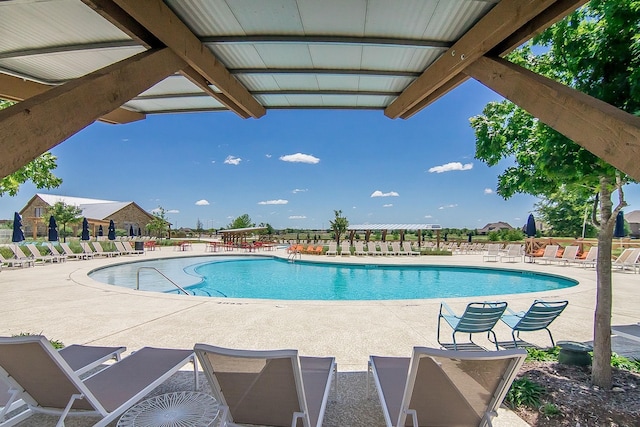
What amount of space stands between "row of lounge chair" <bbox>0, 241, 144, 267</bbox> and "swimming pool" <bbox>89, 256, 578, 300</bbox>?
250cm

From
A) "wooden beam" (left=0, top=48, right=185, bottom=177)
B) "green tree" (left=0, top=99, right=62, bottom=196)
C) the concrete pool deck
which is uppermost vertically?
"green tree" (left=0, top=99, right=62, bottom=196)

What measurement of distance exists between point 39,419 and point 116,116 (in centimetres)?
314

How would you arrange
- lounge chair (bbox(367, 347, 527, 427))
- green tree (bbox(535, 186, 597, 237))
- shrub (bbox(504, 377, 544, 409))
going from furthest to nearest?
green tree (bbox(535, 186, 597, 237)) → shrub (bbox(504, 377, 544, 409)) → lounge chair (bbox(367, 347, 527, 427))

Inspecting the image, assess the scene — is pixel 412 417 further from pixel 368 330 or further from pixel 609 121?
pixel 368 330

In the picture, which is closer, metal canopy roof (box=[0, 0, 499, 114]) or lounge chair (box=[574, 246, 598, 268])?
metal canopy roof (box=[0, 0, 499, 114])

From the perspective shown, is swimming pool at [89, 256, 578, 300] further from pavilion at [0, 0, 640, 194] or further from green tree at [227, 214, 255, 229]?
green tree at [227, 214, 255, 229]

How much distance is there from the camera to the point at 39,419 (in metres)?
2.62

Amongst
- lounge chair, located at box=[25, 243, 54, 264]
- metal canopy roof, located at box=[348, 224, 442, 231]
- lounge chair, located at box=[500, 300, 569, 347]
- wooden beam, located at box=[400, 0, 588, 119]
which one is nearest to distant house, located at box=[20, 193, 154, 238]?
lounge chair, located at box=[25, 243, 54, 264]

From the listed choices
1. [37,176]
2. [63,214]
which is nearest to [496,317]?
[37,176]

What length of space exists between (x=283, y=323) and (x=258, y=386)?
3407mm

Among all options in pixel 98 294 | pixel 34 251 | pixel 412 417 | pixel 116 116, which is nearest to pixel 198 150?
pixel 34 251

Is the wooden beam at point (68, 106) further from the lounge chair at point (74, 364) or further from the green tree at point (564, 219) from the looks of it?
the green tree at point (564, 219)

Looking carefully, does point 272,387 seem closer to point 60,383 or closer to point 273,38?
point 60,383

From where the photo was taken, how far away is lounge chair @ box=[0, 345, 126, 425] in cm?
238
